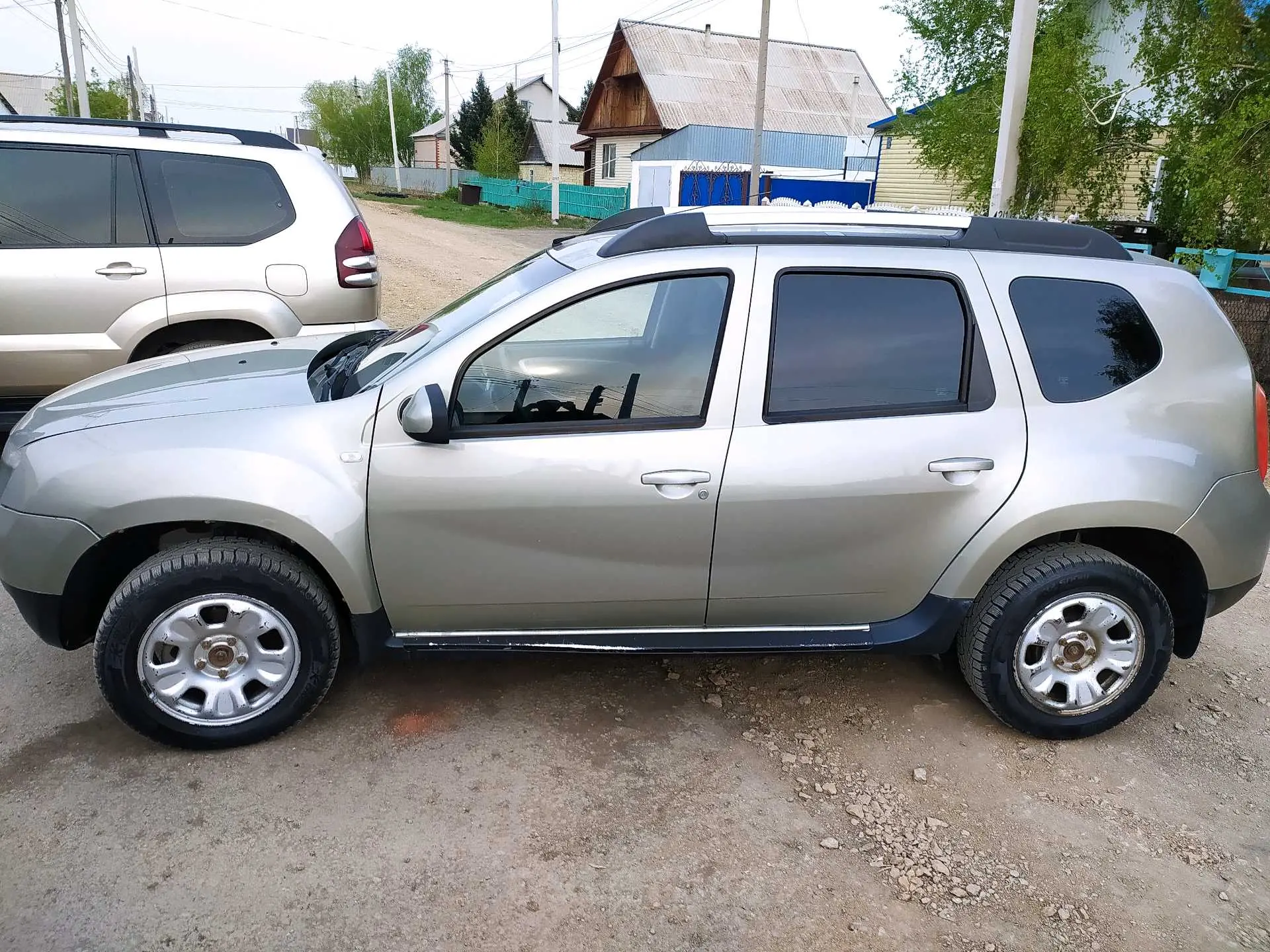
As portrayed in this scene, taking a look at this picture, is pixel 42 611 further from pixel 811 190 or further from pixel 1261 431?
pixel 811 190

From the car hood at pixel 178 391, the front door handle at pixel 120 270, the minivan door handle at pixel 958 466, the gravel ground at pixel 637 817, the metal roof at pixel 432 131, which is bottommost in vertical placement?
→ the gravel ground at pixel 637 817

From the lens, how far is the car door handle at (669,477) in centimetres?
328

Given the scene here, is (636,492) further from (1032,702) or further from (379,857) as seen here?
(1032,702)

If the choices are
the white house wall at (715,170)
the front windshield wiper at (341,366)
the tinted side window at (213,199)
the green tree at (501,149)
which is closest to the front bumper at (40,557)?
the front windshield wiper at (341,366)

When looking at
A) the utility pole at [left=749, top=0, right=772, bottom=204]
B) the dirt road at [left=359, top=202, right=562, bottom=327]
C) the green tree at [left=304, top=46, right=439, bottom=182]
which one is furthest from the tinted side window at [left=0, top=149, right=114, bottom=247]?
the green tree at [left=304, top=46, right=439, bottom=182]

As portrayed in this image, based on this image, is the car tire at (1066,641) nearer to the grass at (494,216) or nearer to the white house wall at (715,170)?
the white house wall at (715,170)

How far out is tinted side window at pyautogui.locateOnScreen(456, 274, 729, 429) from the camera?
332 centimetres

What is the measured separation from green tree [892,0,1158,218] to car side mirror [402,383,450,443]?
9139 millimetres

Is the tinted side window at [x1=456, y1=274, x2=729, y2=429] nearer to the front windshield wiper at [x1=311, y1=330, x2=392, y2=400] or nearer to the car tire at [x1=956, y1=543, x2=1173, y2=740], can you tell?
the front windshield wiper at [x1=311, y1=330, x2=392, y2=400]

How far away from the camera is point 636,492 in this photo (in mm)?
3287

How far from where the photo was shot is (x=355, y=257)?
20.7 feet

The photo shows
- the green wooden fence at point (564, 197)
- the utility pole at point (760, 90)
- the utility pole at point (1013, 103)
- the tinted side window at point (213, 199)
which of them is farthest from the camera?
the green wooden fence at point (564, 197)

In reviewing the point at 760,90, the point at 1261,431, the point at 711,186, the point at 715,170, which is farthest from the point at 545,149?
the point at 1261,431

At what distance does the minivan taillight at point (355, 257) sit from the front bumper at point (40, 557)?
3.23m
